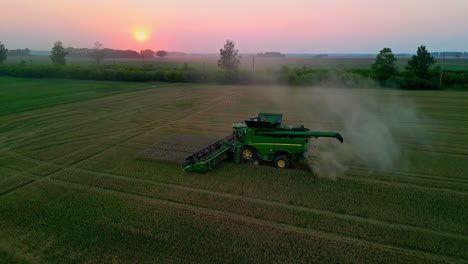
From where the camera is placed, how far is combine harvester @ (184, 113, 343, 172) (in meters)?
14.2

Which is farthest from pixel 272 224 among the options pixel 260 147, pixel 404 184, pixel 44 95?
pixel 44 95

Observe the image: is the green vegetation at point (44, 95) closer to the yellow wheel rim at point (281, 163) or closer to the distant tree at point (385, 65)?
the yellow wheel rim at point (281, 163)

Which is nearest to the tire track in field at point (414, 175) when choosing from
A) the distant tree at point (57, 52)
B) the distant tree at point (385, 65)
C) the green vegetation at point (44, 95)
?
the green vegetation at point (44, 95)

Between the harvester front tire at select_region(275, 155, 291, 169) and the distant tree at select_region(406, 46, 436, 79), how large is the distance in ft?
137

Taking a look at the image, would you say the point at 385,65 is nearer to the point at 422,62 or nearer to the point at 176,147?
the point at 422,62

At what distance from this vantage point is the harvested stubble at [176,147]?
54.3 feet

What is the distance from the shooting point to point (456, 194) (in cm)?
1205

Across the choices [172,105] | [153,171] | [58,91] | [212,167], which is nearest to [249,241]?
[212,167]

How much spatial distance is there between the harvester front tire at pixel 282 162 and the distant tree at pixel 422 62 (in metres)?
41.7

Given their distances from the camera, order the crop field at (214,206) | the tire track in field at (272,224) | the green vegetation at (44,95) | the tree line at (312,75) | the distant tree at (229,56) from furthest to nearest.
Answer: the distant tree at (229,56)
the tree line at (312,75)
the green vegetation at (44,95)
the crop field at (214,206)
the tire track in field at (272,224)

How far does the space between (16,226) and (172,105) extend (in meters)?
22.8

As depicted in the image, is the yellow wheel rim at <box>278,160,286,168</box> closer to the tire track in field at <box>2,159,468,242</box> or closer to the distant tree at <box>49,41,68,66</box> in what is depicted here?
the tire track in field at <box>2,159,468,242</box>

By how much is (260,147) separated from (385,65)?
41.4m

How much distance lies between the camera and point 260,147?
14797 millimetres
